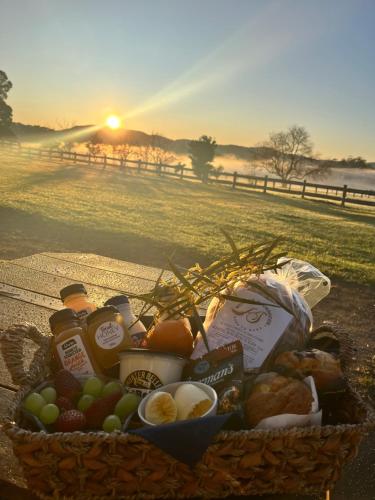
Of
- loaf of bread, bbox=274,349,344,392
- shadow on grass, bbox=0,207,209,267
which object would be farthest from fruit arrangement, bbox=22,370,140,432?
shadow on grass, bbox=0,207,209,267

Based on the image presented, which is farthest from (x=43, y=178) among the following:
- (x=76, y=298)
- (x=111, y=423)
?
(x=111, y=423)

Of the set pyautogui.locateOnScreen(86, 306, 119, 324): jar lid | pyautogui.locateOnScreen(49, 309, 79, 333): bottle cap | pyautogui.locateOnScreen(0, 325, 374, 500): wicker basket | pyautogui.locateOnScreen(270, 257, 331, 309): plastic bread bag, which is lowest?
pyautogui.locateOnScreen(0, 325, 374, 500): wicker basket

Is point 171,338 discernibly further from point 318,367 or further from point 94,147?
point 94,147

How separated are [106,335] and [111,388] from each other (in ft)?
0.63

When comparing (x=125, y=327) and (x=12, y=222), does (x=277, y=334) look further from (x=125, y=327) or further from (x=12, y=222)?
(x=12, y=222)

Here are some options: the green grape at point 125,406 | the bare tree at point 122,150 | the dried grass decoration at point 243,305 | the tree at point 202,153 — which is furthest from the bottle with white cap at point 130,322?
the bare tree at point 122,150

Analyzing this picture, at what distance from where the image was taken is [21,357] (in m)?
1.23

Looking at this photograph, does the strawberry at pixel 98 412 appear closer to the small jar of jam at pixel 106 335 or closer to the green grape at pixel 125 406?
the green grape at pixel 125 406

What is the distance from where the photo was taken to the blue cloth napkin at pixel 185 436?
0.91m

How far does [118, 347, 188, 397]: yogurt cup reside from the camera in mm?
→ 1187

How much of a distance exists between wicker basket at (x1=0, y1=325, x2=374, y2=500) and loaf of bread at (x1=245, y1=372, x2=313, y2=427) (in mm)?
79

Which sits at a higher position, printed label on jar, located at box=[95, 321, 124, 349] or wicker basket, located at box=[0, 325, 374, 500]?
printed label on jar, located at box=[95, 321, 124, 349]

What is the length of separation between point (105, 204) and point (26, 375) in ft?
37.6

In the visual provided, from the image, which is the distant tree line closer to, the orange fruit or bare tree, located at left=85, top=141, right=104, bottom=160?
bare tree, located at left=85, top=141, right=104, bottom=160
